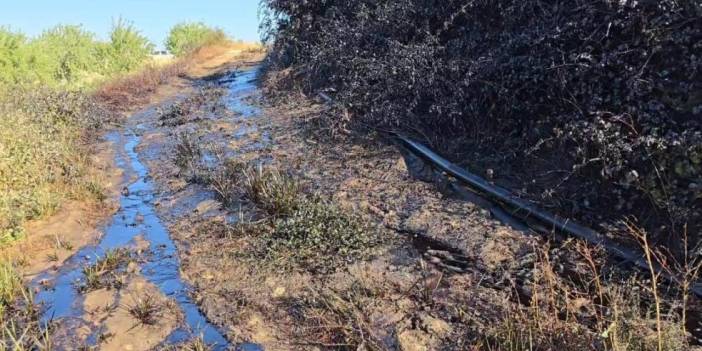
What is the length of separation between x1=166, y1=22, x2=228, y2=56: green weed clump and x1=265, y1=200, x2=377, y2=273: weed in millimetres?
23258

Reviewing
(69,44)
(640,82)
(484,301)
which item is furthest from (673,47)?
(69,44)

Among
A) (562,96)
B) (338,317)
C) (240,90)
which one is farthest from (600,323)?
(240,90)

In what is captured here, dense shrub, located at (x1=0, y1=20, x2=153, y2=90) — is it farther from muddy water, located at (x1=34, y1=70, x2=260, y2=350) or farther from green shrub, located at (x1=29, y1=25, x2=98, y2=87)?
muddy water, located at (x1=34, y1=70, x2=260, y2=350)

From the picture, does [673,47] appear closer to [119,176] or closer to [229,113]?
[119,176]

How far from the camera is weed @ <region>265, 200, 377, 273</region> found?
5167 mm

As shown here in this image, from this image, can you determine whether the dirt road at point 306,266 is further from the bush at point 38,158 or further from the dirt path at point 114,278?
the bush at point 38,158

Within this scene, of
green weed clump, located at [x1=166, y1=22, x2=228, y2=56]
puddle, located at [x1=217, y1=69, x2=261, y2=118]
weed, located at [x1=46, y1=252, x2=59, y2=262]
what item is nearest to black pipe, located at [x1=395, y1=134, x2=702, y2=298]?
weed, located at [x1=46, y1=252, x2=59, y2=262]

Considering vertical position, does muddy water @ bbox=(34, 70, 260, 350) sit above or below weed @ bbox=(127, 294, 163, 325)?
below

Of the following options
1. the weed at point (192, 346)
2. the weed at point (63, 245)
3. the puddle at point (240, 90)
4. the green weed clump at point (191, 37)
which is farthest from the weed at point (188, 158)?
the green weed clump at point (191, 37)

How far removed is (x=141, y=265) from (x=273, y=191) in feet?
5.37

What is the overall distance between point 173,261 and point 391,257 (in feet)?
7.65

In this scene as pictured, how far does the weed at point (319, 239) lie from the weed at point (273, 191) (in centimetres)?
20

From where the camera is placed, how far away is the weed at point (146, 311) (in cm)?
454

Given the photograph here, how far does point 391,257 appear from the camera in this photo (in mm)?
5145
